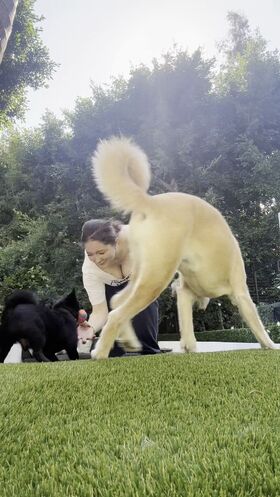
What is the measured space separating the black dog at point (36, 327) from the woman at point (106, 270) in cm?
26

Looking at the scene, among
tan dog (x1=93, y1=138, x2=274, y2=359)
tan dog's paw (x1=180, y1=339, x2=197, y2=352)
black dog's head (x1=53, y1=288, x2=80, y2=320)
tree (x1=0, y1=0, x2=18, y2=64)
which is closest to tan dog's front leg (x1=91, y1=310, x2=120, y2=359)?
tan dog (x1=93, y1=138, x2=274, y2=359)

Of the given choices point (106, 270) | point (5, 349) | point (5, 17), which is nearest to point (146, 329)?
point (106, 270)

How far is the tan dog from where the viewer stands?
2.44 m

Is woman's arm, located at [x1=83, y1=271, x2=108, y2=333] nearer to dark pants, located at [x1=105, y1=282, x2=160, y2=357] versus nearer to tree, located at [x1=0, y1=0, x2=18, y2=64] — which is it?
dark pants, located at [x1=105, y1=282, x2=160, y2=357]

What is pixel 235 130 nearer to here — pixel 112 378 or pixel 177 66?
pixel 177 66

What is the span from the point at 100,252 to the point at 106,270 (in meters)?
0.31

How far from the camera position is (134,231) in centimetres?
253

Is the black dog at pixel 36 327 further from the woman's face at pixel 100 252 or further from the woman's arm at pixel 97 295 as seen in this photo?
the woman's face at pixel 100 252

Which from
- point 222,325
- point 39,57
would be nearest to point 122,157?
point 39,57

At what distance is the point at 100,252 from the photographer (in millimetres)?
3295

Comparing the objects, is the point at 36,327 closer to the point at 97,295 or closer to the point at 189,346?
the point at 97,295

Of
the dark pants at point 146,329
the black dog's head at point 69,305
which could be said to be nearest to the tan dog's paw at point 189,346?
the dark pants at point 146,329

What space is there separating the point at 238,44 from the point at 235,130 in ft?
30.1

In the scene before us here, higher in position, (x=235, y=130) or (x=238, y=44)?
(x=238, y=44)
